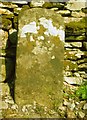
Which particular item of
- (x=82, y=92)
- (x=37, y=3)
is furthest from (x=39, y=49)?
(x=37, y=3)

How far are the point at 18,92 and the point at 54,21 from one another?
1267 mm

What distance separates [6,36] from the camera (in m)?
6.14

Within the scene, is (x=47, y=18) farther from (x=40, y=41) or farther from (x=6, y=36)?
(x=6, y=36)

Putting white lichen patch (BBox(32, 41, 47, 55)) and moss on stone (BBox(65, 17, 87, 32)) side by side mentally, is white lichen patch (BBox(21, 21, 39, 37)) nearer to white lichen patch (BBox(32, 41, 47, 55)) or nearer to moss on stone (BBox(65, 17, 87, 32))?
white lichen patch (BBox(32, 41, 47, 55))

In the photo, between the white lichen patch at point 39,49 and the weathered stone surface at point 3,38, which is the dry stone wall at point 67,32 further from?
the white lichen patch at point 39,49

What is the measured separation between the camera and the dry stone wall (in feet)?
20.0

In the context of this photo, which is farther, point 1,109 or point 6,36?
point 6,36

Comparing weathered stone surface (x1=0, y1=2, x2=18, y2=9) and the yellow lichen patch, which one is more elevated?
weathered stone surface (x1=0, y1=2, x2=18, y2=9)

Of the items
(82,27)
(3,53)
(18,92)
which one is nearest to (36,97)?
(18,92)

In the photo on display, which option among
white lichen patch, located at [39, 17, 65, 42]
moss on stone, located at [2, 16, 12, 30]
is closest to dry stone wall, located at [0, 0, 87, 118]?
moss on stone, located at [2, 16, 12, 30]

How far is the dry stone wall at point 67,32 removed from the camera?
6.08m

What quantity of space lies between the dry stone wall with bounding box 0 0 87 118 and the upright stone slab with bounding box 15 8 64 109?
0.60 meters

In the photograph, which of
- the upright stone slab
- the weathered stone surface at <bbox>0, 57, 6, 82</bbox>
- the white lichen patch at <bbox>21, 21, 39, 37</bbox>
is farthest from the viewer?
the weathered stone surface at <bbox>0, 57, 6, 82</bbox>

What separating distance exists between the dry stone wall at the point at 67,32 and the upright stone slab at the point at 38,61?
60 centimetres
